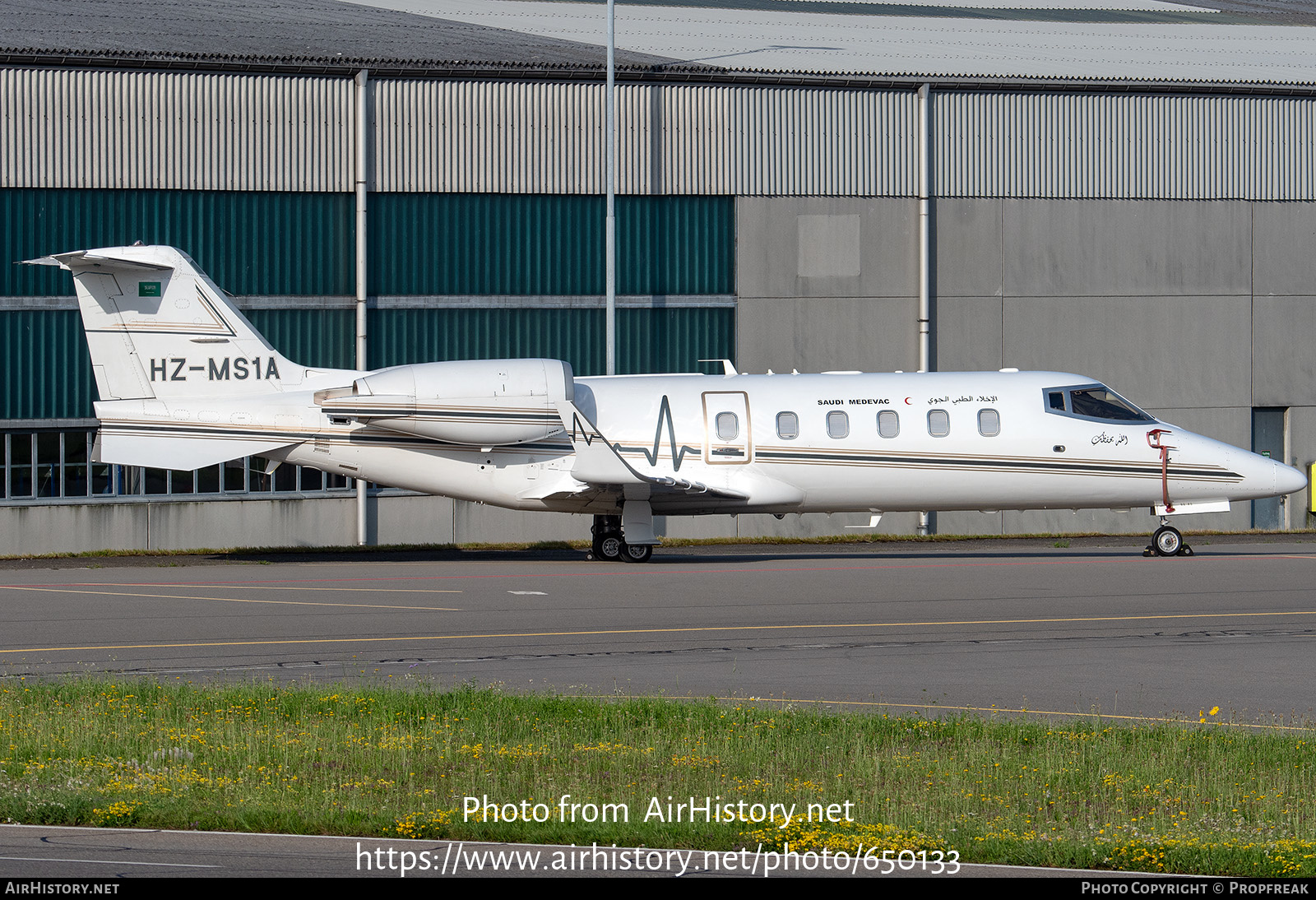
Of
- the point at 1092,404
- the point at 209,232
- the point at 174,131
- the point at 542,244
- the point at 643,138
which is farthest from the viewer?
the point at 643,138

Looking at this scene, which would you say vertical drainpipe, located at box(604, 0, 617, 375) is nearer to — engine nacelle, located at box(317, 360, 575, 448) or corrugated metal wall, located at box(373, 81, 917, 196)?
corrugated metal wall, located at box(373, 81, 917, 196)

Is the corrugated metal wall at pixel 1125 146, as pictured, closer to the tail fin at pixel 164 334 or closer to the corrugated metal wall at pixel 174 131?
the corrugated metal wall at pixel 174 131

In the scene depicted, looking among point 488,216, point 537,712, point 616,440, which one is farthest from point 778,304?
point 537,712

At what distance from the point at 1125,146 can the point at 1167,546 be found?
1353cm

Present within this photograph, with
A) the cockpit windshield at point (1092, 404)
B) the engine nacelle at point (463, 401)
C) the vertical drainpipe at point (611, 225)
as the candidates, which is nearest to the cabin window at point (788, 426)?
the engine nacelle at point (463, 401)

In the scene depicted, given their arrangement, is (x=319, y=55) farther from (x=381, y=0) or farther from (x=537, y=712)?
(x=537, y=712)

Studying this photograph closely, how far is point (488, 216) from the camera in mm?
34094

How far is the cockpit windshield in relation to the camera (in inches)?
1039

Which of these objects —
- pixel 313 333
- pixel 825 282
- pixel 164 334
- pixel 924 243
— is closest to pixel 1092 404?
pixel 924 243

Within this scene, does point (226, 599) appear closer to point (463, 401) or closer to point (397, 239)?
point (463, 401)

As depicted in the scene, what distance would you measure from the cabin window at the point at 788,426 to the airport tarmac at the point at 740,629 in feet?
7.51

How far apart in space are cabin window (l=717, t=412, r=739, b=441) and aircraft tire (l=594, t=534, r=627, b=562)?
2755 mm

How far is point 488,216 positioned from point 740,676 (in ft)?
71.2

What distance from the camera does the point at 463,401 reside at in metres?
25.5
